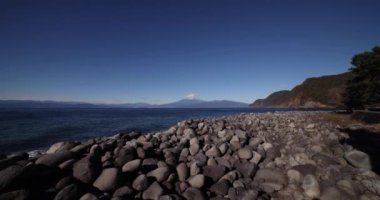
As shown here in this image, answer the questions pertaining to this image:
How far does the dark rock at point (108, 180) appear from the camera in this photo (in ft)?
20.4

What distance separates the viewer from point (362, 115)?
69.9 feet

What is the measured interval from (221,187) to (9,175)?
5655 millimetres

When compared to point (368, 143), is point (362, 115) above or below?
above

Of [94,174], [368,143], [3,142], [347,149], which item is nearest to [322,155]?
[347,149]

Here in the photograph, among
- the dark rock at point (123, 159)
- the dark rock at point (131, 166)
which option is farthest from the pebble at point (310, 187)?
the dark rock at point (123, 159)

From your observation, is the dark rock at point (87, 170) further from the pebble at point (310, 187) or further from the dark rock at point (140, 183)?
the pebble at point (310, 187)

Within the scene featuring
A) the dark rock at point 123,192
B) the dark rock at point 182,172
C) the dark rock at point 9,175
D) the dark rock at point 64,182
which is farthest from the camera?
the dark rock at point 182,172

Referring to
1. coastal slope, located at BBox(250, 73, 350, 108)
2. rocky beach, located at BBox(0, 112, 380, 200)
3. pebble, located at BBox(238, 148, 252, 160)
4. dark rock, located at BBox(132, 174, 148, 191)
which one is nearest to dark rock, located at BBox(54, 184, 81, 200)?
rocky beach, located at BBox(0, 112, 380, 200)

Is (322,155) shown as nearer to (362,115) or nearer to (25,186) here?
(25,186)

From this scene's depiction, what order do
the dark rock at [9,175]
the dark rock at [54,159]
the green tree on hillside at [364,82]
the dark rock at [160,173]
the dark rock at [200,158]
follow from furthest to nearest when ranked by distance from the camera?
the green tree on hillside at [364,82], the dark rock at [200,158], the dark rock at [160,173], the dark rock at [54,159], the dark rock at [9,175]

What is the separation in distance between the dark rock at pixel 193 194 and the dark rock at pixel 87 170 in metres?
2.67

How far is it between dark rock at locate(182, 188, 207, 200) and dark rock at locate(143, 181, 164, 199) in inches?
28.7

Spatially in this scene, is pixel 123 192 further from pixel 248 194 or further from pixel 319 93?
pixel 319 93

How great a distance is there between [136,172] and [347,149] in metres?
8.92
